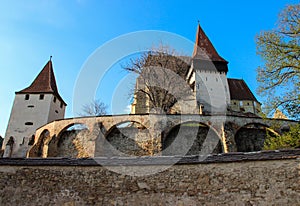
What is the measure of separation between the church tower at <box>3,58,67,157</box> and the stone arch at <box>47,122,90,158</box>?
266 inches

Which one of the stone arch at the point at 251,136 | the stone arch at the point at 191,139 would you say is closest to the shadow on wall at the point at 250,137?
the stone arch at the point at 251,136

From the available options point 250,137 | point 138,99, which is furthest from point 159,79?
point 250,137

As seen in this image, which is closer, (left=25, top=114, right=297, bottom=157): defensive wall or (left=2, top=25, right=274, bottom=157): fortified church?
(left=25, top=114, right=297, bottom=157): defensive wall

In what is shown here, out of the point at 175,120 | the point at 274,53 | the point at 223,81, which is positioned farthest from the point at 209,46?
the point at 274,53

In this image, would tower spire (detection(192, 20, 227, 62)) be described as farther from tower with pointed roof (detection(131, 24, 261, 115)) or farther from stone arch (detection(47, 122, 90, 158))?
stone arch (detection(47, 122, 90, 158))

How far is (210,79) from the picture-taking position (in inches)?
1232

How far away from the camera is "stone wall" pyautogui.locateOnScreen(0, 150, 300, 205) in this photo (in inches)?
218

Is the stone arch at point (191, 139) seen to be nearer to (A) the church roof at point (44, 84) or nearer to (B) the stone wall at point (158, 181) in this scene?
(B) the stone wall at point (158, 181)

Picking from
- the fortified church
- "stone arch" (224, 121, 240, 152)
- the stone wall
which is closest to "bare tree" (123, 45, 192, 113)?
the fortified church

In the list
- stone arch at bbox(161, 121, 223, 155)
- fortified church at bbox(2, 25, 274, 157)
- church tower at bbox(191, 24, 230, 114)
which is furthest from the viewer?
church tower at bbox(191, 24, 230, 114)

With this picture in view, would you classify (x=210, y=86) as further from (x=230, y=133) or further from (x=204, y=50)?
(x=230, y=133)

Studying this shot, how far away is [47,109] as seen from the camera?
2492cm

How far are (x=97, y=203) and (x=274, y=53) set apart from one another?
387 inches

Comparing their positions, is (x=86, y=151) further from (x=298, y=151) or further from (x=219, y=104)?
(x=219, y=104)
